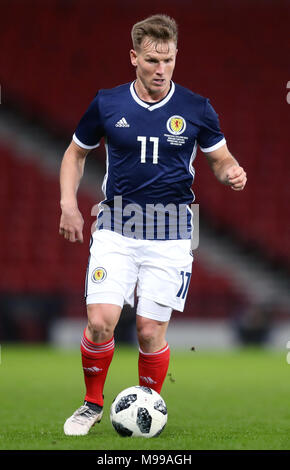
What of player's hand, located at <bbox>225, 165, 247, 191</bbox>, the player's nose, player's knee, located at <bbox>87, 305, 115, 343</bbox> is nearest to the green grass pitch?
player's knee, located at <bbox>87, 305, 115, 343</bbox>

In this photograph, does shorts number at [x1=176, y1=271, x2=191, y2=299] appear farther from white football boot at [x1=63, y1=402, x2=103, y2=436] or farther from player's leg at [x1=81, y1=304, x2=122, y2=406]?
white football boot at [x1=63, y1=402, x2=103, y2=436]

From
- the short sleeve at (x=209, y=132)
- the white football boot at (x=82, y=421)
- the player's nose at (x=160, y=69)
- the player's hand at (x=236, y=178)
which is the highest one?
the player's nose at (x=160, y=69)

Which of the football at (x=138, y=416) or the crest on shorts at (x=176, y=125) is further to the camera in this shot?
the crest on shorts at (x=176, y=125)

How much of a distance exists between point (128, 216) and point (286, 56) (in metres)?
11.6

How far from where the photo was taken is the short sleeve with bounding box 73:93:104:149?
16.5ft

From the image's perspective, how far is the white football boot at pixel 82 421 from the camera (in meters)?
4.70

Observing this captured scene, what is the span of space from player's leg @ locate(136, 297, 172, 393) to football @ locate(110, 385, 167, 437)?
39 centimetres

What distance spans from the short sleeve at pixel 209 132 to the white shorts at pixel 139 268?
58cm

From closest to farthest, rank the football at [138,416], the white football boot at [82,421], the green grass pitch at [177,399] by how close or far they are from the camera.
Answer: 1. the green grass pitch at [177,399]
2. the football at [138,416]
3. the white football boot at [82,421]

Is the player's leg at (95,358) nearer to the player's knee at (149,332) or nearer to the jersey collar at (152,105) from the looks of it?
the player's knee at (149,332)

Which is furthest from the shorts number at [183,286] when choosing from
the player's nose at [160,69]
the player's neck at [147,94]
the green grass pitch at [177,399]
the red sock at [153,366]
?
the player's nose at [160,69]

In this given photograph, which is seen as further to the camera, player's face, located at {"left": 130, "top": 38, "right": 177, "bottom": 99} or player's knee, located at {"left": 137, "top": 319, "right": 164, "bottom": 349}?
player's knee, located at {"left": 137, "top": 319, "right": 164, "bottom": 349}
